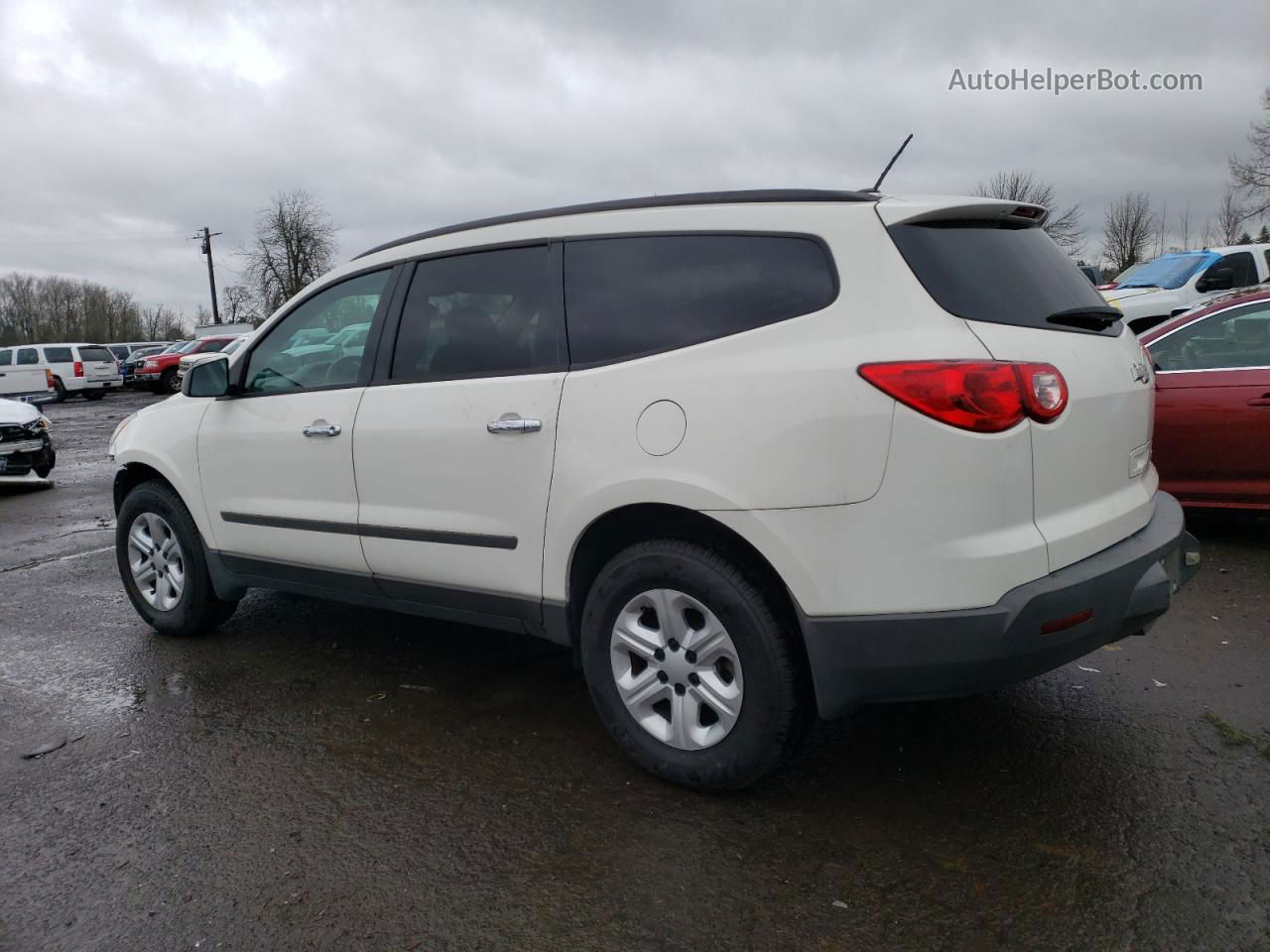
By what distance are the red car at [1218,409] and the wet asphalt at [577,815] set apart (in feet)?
5.21

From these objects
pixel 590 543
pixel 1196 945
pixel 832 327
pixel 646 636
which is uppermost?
pixel 832 327

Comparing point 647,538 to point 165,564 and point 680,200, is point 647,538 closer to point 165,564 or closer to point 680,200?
point 680,200

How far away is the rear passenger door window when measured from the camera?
3428mm

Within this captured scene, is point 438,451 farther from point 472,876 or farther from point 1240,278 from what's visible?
point 1240,278

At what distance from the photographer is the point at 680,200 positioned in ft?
10.8

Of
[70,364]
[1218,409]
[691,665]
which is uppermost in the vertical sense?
[70,364]

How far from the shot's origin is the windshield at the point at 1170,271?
13234 millimetres

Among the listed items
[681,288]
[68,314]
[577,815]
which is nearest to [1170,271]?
[681,288]

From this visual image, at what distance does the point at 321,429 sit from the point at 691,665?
1880mm

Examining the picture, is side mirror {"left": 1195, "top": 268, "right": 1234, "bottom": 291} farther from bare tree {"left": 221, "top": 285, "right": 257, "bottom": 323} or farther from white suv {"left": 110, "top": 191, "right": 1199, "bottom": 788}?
bare tree {"left": 221, "top": 285, "right": 257, "bottom": 323}

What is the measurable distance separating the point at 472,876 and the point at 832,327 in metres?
1.81

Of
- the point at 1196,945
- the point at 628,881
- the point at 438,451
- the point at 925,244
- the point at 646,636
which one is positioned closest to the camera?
the point at 1196,945

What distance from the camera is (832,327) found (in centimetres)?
276

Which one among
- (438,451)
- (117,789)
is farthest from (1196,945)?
(117,789)
